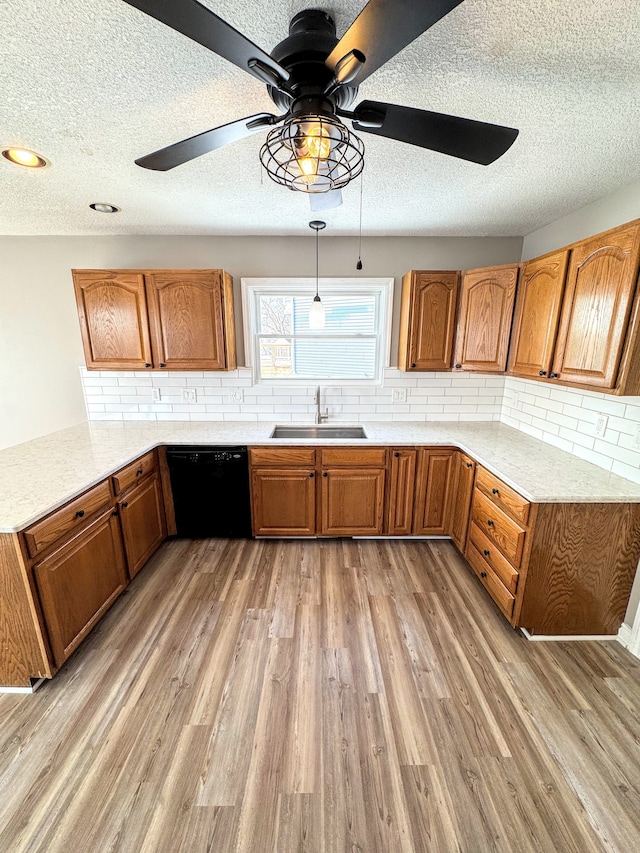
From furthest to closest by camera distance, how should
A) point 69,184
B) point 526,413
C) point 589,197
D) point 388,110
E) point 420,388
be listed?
point 420,388 < point 526,413 < point 589,197 < point 69,184 < point 388,110

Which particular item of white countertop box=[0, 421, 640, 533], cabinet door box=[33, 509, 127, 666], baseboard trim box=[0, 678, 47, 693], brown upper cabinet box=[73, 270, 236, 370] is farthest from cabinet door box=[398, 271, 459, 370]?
baseboard trim box=[0, 678, 47, 693]

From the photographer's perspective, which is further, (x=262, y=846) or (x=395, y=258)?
(x=395, y=258)

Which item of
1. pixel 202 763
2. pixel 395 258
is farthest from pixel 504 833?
pixel 395 258

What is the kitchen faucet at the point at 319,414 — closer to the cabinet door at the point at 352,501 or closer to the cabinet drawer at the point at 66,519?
the cabinet door at the point at 352,501

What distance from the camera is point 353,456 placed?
2.53 meters

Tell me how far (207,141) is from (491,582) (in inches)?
99.7

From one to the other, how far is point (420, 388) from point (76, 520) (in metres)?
2.62

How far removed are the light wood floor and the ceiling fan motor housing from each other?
2226mm

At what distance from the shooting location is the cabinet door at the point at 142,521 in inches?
84.8

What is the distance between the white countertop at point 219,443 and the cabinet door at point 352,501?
0.85ft

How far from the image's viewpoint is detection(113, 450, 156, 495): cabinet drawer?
6.70 feet

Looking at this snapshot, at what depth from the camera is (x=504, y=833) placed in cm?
112

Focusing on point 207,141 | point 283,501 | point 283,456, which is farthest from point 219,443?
point 207,141

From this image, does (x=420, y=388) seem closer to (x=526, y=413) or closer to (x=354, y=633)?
(x=526, y=413)
